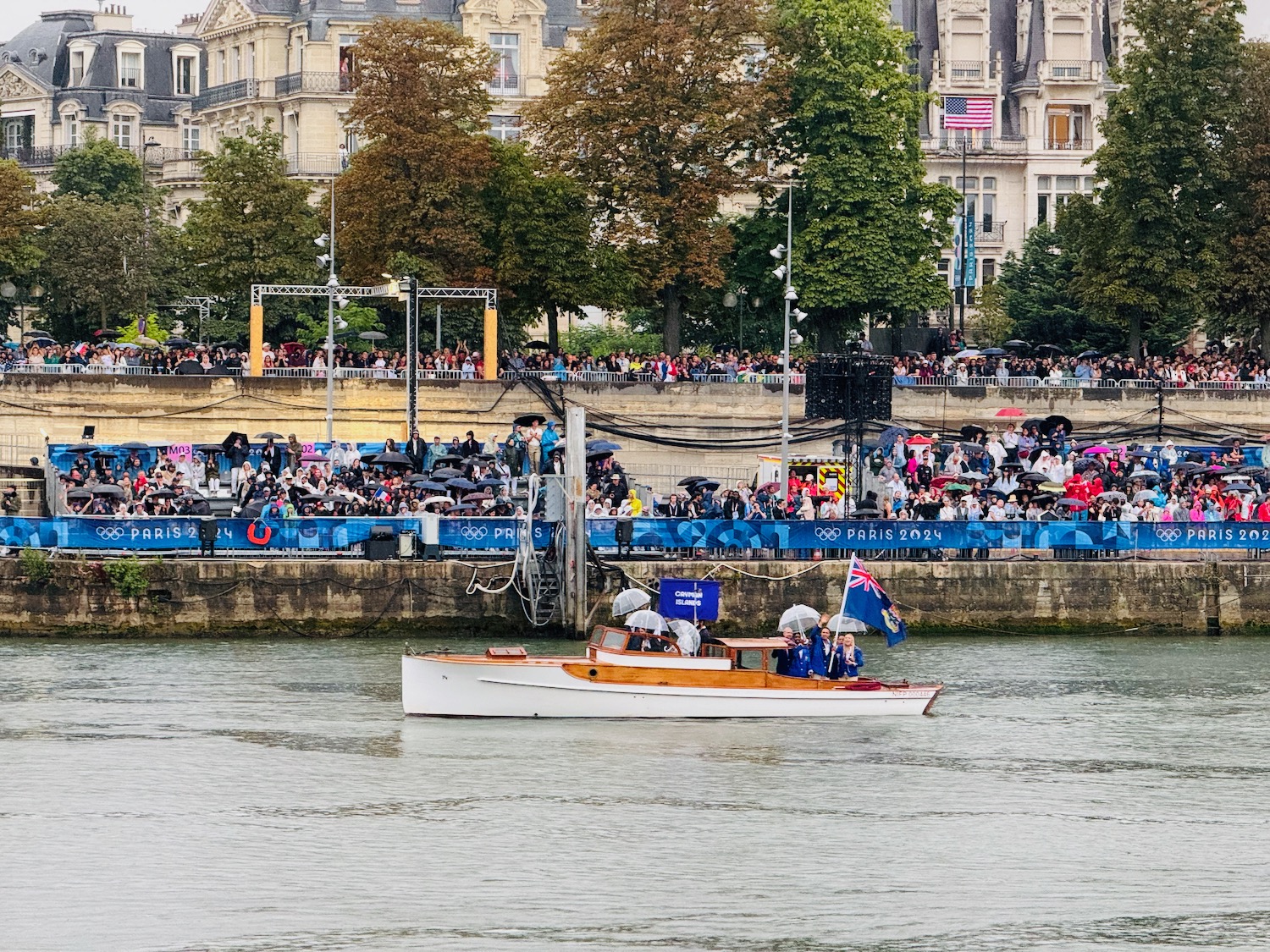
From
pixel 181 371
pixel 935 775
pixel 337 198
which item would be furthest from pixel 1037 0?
pixel 935 775

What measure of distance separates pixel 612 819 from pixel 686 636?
698 centimetres

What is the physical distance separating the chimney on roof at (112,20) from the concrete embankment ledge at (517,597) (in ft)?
235

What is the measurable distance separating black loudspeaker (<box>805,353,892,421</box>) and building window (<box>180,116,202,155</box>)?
56.1 metres

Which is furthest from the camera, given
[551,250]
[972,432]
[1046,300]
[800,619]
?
[1046,300]

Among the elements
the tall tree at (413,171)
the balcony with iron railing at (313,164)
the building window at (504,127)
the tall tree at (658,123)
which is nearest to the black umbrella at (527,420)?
the tall tree at (413,171)

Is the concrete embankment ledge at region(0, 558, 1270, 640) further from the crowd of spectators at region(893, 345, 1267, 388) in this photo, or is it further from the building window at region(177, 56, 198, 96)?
the building window at region(177, 56, 198, 96)

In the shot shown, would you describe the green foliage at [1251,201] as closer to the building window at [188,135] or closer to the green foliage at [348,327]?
the green foliage at [348,327]

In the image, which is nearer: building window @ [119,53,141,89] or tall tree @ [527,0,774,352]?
tall tree @ [527,0,774,352]

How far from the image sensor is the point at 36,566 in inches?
1983

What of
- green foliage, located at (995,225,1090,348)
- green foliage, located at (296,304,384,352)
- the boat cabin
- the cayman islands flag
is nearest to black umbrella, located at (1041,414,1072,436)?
green foliage, located at (995,225,1090,348)

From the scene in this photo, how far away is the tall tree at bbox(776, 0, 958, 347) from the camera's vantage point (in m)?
74.8

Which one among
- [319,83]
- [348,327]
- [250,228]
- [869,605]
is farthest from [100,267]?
[869,605]

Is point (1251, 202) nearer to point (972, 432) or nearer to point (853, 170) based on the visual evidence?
point (853, 170)

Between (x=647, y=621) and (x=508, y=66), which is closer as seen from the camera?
(x=647, y=621)
